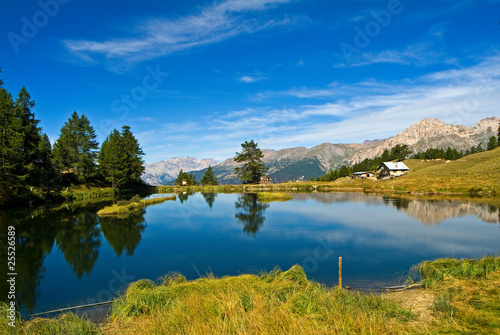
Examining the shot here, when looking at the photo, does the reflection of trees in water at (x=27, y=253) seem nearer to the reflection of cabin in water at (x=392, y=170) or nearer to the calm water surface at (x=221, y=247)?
the calm water surface at (x=221, y=247)

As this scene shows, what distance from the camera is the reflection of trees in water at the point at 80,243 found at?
17.9 metres

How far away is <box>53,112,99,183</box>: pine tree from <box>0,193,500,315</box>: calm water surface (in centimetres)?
3338

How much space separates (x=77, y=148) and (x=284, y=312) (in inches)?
3045

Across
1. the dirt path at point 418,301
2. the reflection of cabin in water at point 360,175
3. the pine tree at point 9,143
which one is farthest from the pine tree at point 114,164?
the reflection of cabin in water at point 360,175

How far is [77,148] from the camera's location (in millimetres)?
68500

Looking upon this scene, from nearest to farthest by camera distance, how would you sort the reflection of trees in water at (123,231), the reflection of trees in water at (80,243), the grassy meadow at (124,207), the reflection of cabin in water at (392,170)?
the reflection of trees in water at (80,243)
the reflection of trees in water at (123,231)
the grassy meadow at (124,207)
the reflection of cabin in water at (392,170)

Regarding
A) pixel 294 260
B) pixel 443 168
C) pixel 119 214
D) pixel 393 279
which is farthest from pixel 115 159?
pixel 443 168

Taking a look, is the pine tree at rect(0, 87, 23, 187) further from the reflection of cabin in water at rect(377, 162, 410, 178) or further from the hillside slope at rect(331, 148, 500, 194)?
the reflection of cabin in water at rect(377, 162, 410, 178)

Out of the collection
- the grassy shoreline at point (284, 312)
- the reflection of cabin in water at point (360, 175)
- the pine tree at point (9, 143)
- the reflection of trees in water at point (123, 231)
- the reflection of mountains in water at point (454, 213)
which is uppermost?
the pine tree at point (9, 143)

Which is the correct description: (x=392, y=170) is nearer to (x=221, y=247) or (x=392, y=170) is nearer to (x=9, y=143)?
(x=221, y=247)

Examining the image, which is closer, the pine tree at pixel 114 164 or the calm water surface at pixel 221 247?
the calm water surface at pixel 221 247

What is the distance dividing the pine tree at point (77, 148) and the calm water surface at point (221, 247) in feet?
110

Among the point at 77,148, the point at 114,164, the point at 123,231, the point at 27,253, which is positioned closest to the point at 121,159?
the point at 114,164

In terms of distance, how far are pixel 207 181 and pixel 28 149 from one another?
243 feet
